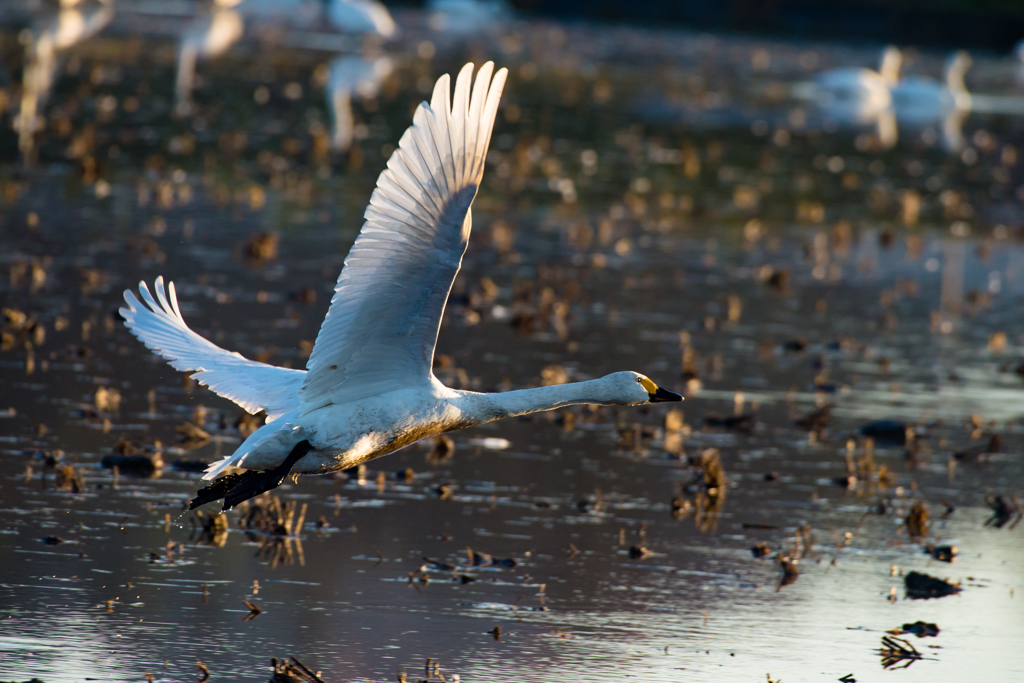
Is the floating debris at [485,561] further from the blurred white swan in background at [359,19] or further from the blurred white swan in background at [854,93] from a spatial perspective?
the blurred white swan in background at [359,19]

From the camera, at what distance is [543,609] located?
20.5 feet

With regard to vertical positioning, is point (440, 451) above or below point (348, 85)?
below

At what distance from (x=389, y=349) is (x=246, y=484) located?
0.80m

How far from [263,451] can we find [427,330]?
2.74 feet

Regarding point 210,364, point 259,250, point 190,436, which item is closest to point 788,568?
point 210,364

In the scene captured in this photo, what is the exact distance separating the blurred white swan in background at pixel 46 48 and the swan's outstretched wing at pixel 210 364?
33.4ft

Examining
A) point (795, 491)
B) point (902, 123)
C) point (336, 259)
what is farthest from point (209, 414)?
point (902, 123)

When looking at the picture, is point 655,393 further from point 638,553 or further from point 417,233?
point 417,233

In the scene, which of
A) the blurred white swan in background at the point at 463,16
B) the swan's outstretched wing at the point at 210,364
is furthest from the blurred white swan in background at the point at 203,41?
the swan's outstretched wing at the point at 210,364

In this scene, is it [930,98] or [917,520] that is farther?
[930,98]

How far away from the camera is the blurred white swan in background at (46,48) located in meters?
18.0

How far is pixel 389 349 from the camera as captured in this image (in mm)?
6090

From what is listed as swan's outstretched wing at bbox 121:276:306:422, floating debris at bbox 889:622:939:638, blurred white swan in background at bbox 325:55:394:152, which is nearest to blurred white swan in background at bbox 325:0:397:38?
blurred white swan in background at bbox 325:55:394:152

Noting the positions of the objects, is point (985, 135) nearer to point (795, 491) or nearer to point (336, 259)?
point (336, 259)
